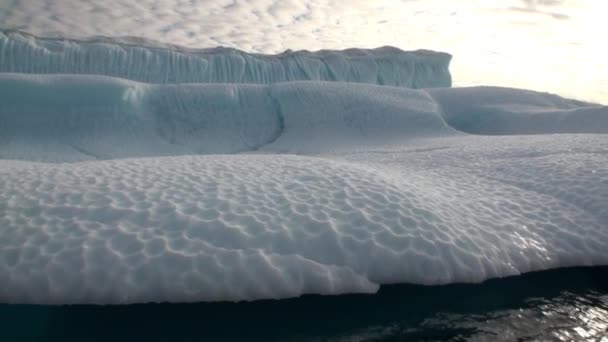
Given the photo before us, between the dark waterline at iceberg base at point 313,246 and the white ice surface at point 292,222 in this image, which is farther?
the white ice surface at point 292,222

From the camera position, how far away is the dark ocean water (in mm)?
1686

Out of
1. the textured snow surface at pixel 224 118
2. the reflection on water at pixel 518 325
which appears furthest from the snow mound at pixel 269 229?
the textured snow surface at pixel 224 118

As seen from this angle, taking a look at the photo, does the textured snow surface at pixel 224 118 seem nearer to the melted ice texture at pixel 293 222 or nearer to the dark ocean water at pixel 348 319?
the melted ice texture at pixel 293 222

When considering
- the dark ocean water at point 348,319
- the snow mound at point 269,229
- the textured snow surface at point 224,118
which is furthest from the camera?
the textured snow surface at point 224,118

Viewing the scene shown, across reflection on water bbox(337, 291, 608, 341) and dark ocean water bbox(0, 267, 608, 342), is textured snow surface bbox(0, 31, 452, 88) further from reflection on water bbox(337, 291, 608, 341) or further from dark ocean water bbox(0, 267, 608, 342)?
reflection on water bbox(337, 291, 608, 341)

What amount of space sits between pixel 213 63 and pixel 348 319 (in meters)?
8.35

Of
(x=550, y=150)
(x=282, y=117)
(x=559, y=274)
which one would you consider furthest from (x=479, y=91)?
(x=559, y=274)

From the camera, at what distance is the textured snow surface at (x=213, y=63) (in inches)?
323

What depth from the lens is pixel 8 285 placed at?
1821 mm

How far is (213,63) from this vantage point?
30.7 feet

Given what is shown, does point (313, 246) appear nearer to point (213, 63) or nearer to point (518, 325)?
point (518, 325)

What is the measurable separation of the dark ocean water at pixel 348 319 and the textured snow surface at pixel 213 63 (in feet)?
25.2

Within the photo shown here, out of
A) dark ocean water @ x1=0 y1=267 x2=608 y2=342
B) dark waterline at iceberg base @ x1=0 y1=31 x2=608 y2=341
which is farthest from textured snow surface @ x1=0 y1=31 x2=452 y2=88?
dark ocean water @ x1=0 y1=267 x2=608 y2=342

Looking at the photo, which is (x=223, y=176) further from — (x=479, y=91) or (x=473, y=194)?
(x=479, y=91)
